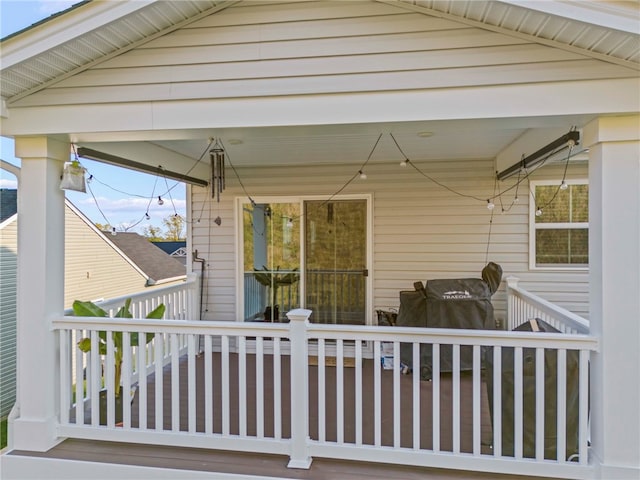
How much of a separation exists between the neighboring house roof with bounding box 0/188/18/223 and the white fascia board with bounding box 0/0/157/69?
282 inches

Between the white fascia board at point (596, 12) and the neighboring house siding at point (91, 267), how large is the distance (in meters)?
11.8

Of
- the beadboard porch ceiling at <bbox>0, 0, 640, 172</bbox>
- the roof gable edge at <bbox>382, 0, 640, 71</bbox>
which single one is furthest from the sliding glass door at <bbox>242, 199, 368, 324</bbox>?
the roof gable edge at <bbox>382, 0, 640, 71</bbox>

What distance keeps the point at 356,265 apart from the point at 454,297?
1480 mm

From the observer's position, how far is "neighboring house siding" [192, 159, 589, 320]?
5035 mm

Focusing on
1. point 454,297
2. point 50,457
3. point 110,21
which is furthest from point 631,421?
point 110,21

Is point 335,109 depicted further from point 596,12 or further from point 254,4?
point 596,12

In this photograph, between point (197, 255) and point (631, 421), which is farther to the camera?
point (197, 255)

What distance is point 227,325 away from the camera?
283 centimetres

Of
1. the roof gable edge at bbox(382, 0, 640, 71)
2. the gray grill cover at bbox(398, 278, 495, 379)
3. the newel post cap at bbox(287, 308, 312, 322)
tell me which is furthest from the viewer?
the gray grill cover at bbox(398, 278, 495, 379)

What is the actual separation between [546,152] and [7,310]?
9712mm

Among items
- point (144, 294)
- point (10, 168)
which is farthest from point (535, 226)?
point (10, 168)

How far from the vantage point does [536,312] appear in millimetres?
3967

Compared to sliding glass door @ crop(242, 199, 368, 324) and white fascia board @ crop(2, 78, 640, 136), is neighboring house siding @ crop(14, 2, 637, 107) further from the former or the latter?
sliding glass door @ crop(242, 199, 368, 324)

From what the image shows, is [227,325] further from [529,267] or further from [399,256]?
[529,267]
